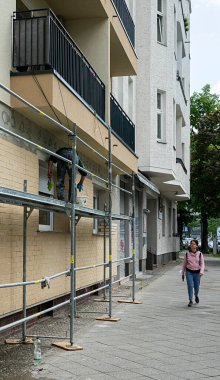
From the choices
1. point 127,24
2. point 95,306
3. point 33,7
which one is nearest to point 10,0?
point 33,7

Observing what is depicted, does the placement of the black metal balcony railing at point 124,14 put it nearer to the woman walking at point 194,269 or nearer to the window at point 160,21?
the window at point 160,21

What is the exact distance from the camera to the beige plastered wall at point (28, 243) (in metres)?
7.96

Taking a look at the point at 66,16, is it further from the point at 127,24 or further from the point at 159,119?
the point at 159,119

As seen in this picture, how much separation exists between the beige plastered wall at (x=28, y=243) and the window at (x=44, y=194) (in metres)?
0.17

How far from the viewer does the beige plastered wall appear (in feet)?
26.1

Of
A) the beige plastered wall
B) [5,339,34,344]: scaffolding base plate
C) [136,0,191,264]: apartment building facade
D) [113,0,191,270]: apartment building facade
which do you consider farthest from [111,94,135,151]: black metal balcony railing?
[5,339,34,344]: scaffolding base plate

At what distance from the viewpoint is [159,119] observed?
21.8m

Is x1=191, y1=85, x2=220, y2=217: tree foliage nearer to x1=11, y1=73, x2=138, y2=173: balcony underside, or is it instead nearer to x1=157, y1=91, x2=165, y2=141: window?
x1=157, y1=91, x2=165, y2=141: window

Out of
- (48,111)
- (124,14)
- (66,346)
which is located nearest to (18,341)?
(66,346)

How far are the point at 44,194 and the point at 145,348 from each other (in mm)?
3706

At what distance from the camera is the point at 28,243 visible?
8.87 meters

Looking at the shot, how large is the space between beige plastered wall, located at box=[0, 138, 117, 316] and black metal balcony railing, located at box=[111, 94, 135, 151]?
359 centimetres

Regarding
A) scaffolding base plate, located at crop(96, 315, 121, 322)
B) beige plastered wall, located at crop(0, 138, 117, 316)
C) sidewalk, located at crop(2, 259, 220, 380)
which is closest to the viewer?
sidewalk, located at crop(2, 259, 220, 380)

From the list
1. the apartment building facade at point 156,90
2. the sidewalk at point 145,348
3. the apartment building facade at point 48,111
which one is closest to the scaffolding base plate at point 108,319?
the sidewalk at point 145,348
